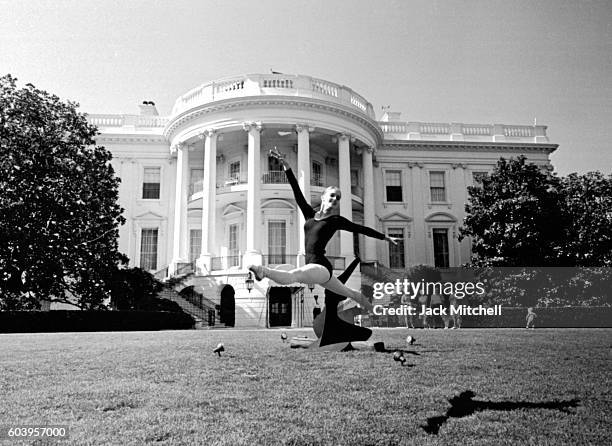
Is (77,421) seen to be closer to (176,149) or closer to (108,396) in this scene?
(108,396)

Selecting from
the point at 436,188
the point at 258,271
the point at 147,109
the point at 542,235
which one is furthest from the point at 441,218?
the point at 258,271

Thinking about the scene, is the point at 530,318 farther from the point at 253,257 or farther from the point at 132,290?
the point at 132,290

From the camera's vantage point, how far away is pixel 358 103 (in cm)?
3019

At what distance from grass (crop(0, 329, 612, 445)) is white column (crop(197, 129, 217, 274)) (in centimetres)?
1805

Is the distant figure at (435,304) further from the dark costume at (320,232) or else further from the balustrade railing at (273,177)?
the balustrade railing at (273,177)

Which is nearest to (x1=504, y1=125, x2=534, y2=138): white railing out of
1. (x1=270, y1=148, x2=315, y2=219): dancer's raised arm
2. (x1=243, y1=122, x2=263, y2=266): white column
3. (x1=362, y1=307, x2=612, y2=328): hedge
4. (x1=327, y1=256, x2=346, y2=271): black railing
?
(x1=327, y1=256, x2=346, y2=271): black railing

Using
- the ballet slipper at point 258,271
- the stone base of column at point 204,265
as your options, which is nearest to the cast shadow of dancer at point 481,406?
the ballet slipper at point 258,271

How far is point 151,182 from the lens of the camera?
3169cm

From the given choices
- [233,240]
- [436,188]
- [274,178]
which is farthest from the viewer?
[436,188]

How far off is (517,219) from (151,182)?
20.3 metres

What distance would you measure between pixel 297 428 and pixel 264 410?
0.58 m

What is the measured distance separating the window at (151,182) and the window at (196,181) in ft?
6.68

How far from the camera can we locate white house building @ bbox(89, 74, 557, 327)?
87.3 ft

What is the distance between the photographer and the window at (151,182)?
31562 millimetres
